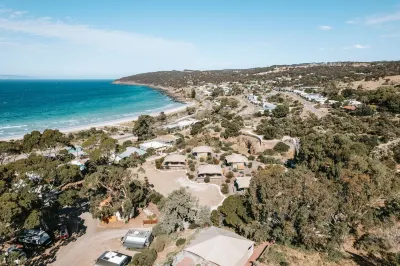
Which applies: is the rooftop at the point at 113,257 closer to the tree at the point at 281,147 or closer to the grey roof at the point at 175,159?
the grey roof at the point at 175,159

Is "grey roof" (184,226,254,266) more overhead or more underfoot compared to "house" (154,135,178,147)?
more overhead

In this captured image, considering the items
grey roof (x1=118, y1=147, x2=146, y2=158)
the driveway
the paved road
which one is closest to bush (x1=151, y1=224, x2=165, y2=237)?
the paved road

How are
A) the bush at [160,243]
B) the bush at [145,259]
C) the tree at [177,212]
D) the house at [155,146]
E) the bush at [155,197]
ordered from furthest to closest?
the house at [155,146]
the bush at [155,197]
the tree at [177,212]
the bush at [160,243]
the bush at [145,259]

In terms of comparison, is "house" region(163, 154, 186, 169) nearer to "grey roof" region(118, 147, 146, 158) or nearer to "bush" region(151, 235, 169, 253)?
"grey roof" region(118, 147, 146, 158)

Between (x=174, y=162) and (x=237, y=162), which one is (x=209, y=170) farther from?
(x=174, y=162)

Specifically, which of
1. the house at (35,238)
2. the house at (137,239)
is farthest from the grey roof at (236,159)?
the house at (35,238)

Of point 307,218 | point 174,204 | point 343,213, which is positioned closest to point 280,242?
point 307,218
